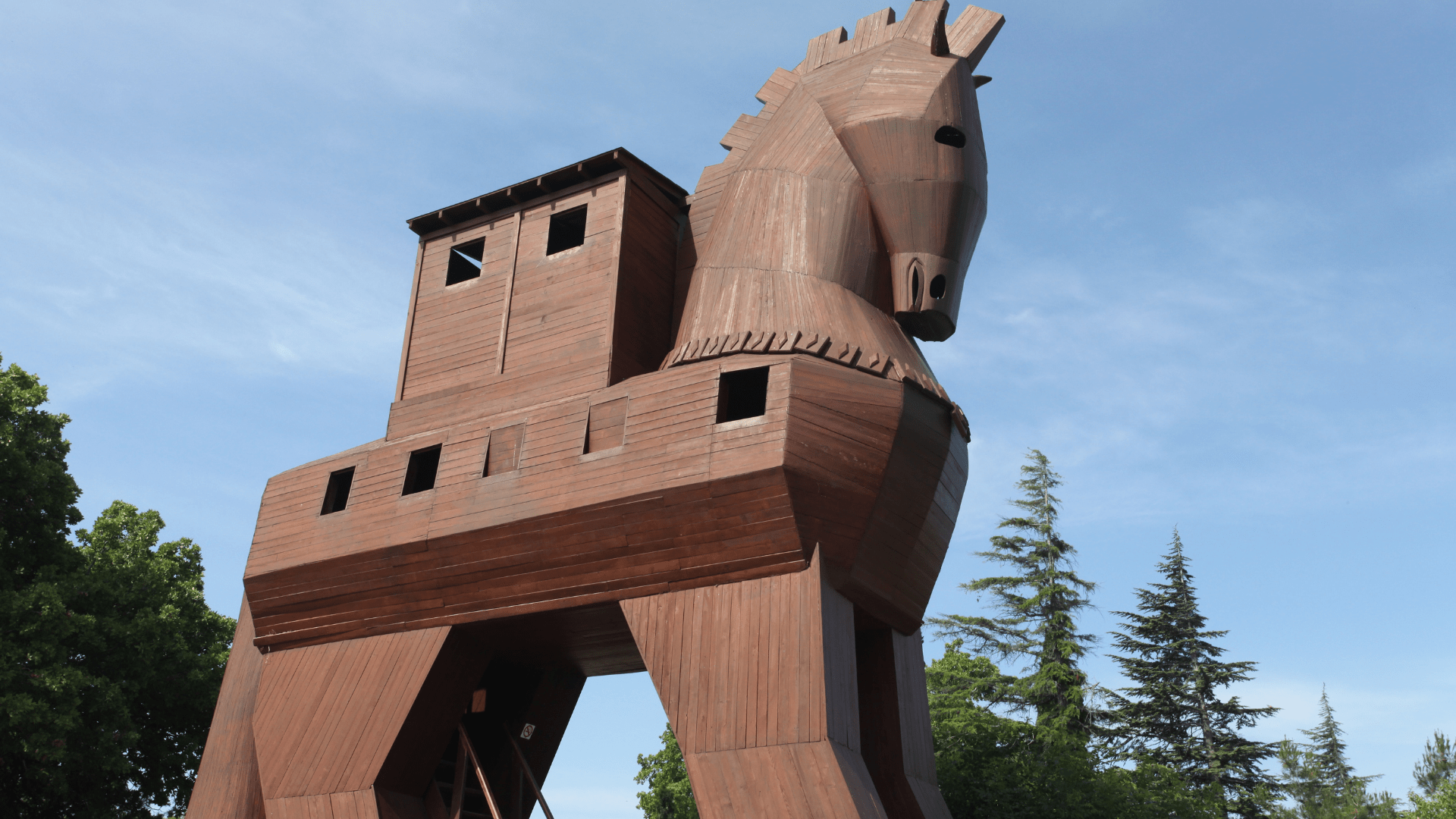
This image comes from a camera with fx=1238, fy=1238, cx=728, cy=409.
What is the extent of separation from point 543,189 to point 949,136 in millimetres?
5961

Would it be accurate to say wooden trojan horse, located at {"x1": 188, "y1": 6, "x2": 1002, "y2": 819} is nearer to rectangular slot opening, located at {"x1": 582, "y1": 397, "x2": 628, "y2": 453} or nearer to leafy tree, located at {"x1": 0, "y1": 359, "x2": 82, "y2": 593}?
rectangular slot opening, located at {"x1": 582, "y1": 397, "x2": 628, "y2": 453}

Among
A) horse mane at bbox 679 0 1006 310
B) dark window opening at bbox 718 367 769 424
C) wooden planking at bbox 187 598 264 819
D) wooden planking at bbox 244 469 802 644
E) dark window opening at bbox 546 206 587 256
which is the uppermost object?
horse mane at bbox 679 0 1006 310

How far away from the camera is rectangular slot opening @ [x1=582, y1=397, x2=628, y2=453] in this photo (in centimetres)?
1520

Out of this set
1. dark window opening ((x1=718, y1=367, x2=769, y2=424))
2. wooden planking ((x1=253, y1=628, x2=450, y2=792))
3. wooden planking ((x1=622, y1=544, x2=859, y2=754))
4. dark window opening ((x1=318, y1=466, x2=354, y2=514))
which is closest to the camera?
wooden planking ((x1=622, y1=544, x2=859, y2=754))

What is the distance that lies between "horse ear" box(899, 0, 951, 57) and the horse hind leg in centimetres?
768

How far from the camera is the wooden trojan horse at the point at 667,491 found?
45.7ft

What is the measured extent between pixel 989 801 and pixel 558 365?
13.0 m

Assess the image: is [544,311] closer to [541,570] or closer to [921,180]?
[541,570]

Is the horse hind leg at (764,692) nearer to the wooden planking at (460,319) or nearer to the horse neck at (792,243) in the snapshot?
the horse neck at (792,243)

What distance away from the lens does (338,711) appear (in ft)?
53.0

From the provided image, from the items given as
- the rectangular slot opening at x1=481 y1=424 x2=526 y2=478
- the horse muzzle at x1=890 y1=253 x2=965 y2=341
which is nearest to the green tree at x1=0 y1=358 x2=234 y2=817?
the rectangular slot opening at x1=481 y1=424 x2=526 y2=478

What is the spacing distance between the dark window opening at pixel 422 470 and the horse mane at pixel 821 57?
4050 millimetres

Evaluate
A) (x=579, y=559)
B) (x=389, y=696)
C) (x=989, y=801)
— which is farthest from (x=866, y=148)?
(x=989, y=801)

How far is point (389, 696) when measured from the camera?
15844 millimetres
